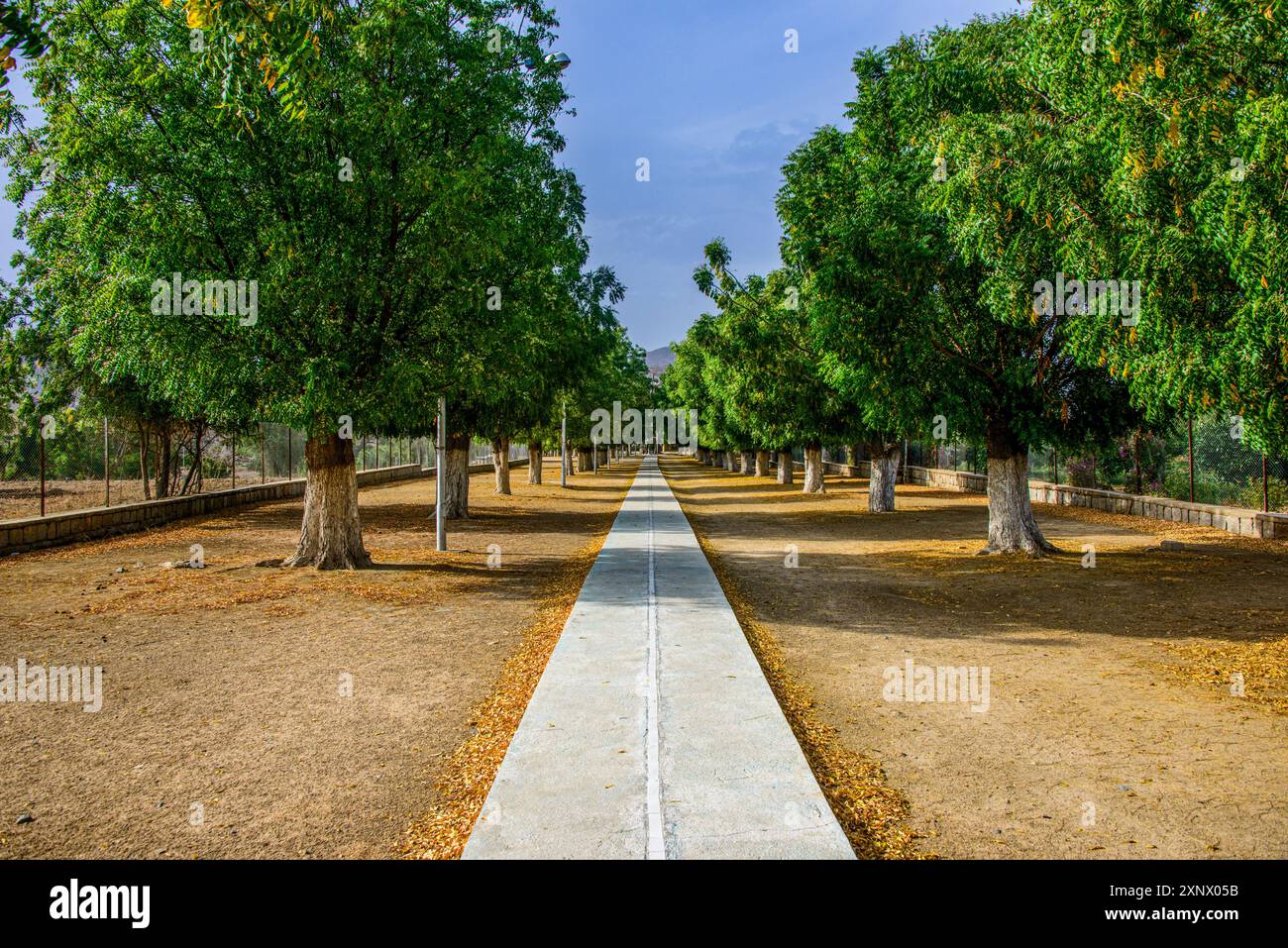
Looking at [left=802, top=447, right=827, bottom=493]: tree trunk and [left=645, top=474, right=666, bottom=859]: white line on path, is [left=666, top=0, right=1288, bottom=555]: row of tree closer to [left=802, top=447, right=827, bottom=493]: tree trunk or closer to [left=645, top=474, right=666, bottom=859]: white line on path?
[left=645, top=474, right=666, bottom=859]: white line on path

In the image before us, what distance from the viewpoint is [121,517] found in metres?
18.8

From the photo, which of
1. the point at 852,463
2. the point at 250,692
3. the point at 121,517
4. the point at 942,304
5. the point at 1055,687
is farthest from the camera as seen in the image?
the point at 852,463

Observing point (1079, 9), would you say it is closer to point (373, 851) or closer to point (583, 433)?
point (373, 851)

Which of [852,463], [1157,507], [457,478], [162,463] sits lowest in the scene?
[1157,507]

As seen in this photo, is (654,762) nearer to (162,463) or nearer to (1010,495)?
(1010,495)

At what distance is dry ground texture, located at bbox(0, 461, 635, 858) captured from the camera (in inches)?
179

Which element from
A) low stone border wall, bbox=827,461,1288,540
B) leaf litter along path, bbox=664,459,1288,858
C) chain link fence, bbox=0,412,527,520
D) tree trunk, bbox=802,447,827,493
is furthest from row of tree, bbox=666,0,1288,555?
tree trunk, bbox=802,447,827,493

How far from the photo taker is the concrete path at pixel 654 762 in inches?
160

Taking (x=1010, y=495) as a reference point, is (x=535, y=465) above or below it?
above

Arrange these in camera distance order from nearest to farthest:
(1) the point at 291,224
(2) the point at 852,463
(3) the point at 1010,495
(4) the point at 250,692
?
(4) the point at 250,692 < (1) the point at 291,224 < (3) the point at 1010,495 < (2) the point at 852,463

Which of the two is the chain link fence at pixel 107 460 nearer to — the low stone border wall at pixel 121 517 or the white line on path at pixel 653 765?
the low stone border wall at pixel 121 517

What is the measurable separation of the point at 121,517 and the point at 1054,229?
65.0ft

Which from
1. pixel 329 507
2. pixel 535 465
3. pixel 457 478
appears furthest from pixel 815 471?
pixel 329 507

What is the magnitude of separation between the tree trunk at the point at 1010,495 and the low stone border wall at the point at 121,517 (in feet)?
60.9
